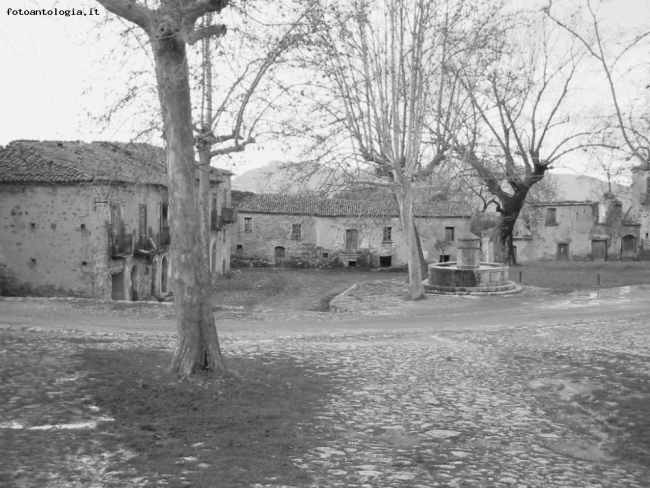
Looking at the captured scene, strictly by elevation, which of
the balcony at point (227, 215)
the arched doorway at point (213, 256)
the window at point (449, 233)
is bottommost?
the arched doorway at point (213, 256)

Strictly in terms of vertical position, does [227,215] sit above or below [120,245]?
above

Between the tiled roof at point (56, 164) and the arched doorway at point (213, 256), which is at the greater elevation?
the tiled roof at point (56, 164)

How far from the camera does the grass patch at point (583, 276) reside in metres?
27.3

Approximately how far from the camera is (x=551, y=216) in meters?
48.9

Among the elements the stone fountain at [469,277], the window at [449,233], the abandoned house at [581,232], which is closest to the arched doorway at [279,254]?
the window at [449,233]

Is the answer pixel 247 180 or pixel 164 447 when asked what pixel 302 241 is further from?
pixel 247 180

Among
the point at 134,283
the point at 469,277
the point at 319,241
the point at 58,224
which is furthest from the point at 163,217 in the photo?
the point at 319,241

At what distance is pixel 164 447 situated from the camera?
20.4 ft

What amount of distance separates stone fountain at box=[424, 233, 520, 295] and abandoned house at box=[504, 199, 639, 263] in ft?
83.5

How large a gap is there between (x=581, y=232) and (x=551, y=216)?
2.44 m

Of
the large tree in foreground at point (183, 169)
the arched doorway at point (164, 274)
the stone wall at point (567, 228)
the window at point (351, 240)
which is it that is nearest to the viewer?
the large tree in foreground at point (183, 169)

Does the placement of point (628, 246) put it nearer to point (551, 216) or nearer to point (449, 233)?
point (551, 216)

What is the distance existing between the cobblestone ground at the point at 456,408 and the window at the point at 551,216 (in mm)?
36400

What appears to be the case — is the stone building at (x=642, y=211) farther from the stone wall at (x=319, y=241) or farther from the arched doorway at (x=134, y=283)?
the arched doorway at (x=134, y=283)
